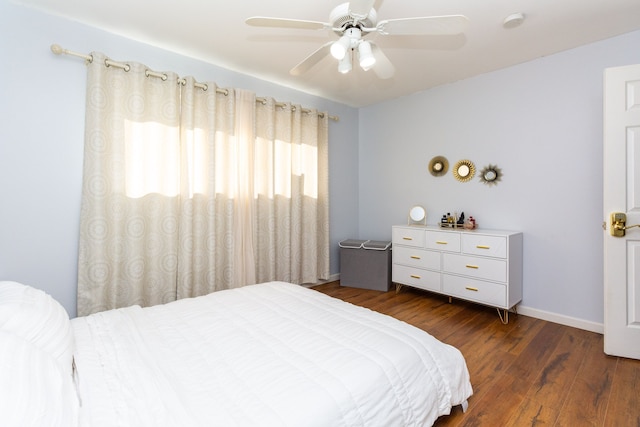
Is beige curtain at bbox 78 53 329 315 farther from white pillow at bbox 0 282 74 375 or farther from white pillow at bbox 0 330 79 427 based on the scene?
white pillow at bbox 0 330 79 427

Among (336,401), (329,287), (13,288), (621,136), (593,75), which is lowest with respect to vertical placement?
(329,287)

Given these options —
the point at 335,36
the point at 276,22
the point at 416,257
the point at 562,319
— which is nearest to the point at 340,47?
the point at 276,22

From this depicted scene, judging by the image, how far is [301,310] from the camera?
5.53ft

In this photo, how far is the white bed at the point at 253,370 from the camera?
2.92 feet

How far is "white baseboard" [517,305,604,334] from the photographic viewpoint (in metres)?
2.51

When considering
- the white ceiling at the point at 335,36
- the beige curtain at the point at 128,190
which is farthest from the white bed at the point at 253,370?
the white ceiling at the point at 335,36

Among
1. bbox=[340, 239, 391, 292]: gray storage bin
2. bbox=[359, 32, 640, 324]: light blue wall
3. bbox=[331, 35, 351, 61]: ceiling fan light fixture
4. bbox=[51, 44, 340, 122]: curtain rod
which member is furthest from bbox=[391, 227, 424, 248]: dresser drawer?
bbox=[331, 35, 351, 61]: ceiling fan light fixture

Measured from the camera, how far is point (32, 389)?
29.7 inches

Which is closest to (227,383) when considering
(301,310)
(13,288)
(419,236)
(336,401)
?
(336,401)

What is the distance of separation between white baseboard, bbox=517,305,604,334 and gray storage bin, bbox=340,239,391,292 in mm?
1430

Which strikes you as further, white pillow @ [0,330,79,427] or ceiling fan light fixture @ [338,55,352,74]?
ceiling fan light fixture @ [338,55,352,74]

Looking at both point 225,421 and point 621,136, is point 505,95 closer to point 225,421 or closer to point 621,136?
point 621,136

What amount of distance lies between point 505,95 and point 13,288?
4049mm

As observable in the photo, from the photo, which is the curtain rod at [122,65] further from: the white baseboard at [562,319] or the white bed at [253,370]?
the white baseboard at [562,319]
